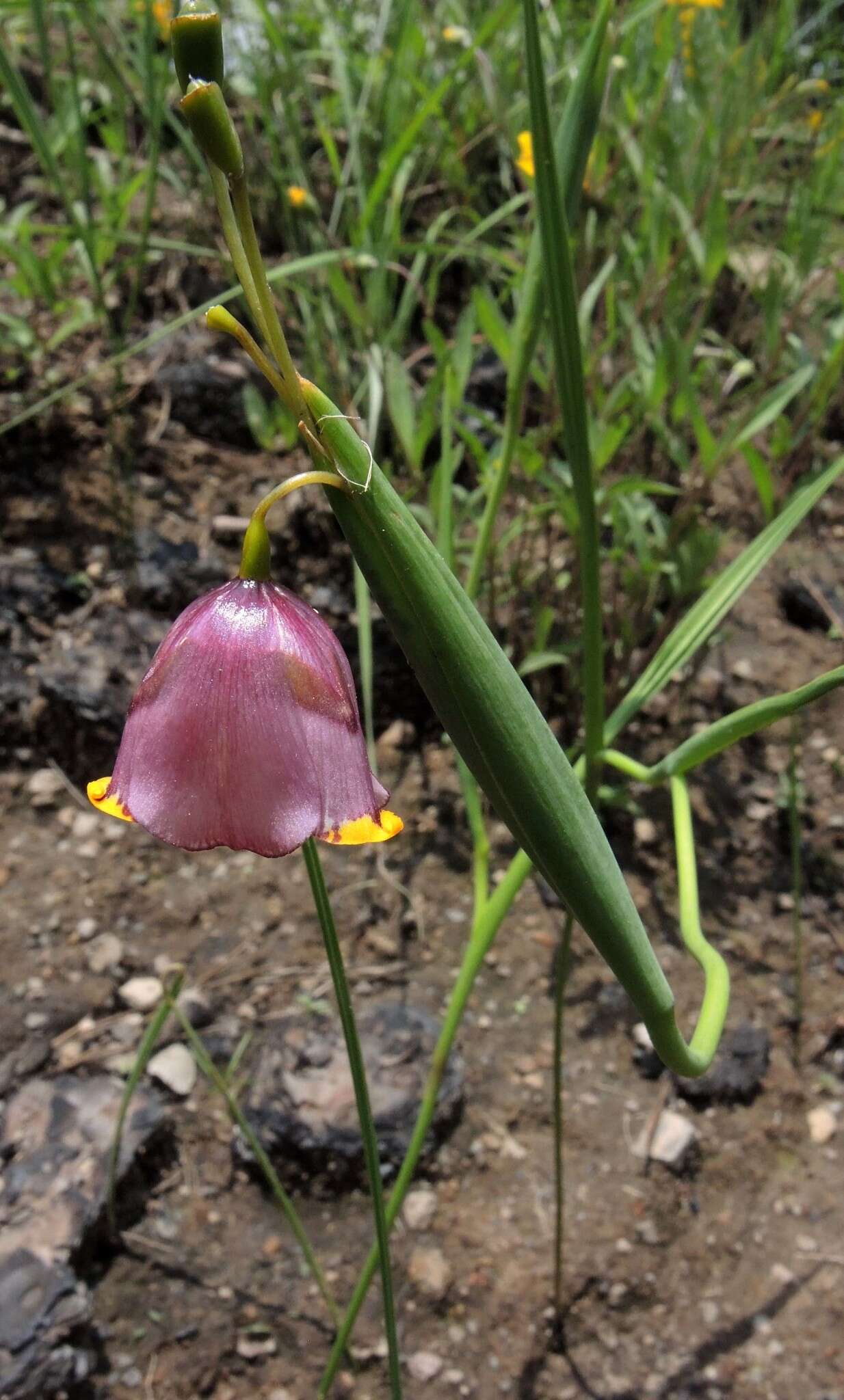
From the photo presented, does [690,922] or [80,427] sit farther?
[80,427]

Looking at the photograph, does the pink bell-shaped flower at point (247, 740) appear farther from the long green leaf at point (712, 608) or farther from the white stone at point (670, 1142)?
the white stone at point (670, 1142)

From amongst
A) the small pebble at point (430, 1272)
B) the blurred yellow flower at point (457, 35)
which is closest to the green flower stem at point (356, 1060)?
the small pebble at point (430, 1272)

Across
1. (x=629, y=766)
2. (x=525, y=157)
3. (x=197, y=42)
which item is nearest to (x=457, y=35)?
(x=525, y=157)

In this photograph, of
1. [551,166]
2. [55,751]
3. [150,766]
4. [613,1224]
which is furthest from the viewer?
[55,751]

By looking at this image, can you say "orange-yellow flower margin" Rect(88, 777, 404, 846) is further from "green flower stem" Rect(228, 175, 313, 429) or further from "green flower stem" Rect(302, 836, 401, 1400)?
"green flower stem" Rect(228, 175, 313, 429)

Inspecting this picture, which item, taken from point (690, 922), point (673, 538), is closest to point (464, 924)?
point (673, 538)

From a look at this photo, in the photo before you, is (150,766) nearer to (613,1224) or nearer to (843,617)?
(613,1224)

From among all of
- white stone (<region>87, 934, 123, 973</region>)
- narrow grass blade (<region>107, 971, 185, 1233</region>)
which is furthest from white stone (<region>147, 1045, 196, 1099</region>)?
white stone (<region>87, 934, 123, 973</region>)
